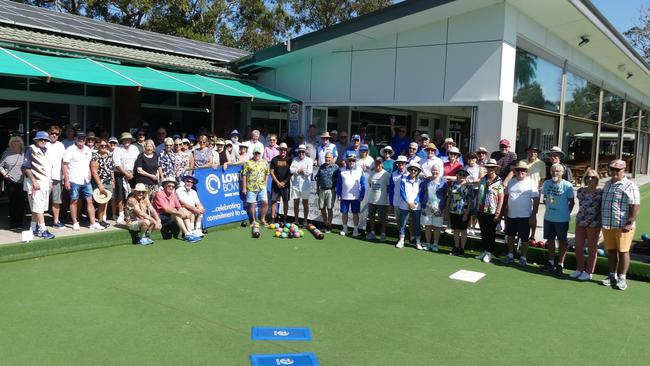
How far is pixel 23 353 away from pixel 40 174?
422 centimetres

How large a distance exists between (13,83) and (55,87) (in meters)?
0.88

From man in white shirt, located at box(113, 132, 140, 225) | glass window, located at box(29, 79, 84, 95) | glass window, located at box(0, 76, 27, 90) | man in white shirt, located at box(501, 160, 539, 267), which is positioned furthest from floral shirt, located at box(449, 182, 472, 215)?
glass window, located at box(0, 76, 27, 90)

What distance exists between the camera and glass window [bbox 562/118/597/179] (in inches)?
808

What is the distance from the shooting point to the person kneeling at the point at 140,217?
8.34 meters

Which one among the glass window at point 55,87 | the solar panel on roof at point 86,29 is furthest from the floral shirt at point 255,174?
the solar panel on roof at point 86,29

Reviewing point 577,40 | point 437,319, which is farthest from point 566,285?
point 577,40

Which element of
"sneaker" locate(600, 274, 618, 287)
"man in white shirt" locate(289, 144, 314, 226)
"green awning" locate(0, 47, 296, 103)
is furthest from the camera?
"man in white shirt" locate(289, 144, 314, 226)

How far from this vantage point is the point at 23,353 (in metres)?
4.17

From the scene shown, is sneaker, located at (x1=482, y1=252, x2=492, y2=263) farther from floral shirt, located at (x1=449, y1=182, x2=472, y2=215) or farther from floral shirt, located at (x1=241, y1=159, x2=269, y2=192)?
floral shirt, located at (x1=241, y1=159, x2=269, y2=192)

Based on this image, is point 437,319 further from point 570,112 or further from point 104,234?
point 570,112

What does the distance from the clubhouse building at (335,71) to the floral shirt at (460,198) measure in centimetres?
247

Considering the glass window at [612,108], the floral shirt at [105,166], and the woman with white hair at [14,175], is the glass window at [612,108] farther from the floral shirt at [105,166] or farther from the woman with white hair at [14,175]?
the woman with white hair at [14,175]

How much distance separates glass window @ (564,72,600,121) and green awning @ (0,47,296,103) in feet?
25.3

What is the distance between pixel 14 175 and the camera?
810 centimetres
